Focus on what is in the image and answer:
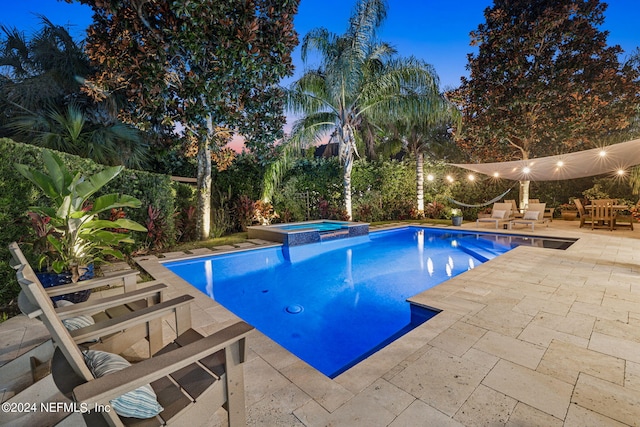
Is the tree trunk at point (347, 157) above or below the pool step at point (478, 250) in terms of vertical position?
above

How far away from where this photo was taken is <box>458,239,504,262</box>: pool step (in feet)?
25.1

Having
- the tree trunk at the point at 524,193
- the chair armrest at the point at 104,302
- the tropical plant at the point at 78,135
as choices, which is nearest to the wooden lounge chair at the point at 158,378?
the chair armrest at the point at 104,302

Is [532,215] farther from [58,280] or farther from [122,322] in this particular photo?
[58,280]

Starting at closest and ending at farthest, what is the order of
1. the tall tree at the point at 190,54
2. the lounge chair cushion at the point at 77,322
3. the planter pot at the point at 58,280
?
the lounge chair cushion at the point at 77,322 → the planter pot at the point at 58,280 → the tall tree at the point at 190,54

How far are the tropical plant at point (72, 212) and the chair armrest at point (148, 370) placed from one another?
9.37 feet

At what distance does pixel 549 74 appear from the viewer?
10477 millimetres

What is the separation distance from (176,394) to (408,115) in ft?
36.8

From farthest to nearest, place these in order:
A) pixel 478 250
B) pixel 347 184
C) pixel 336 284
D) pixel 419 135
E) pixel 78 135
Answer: pixel 419 135
pixel 347 184
pixel 478 250
pixel 78 135
pixel 336 284

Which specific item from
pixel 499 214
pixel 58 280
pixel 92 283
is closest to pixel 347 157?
pixel 499 214

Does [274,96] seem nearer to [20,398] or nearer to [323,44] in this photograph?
[323,44]

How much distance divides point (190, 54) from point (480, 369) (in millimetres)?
8733

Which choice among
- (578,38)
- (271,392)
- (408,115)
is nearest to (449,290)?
(271,392)

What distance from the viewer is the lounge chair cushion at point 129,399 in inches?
51.5

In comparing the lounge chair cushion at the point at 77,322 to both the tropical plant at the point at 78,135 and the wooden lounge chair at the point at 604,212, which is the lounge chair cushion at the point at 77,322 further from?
the wooden lounge chair at the point at 604,212
